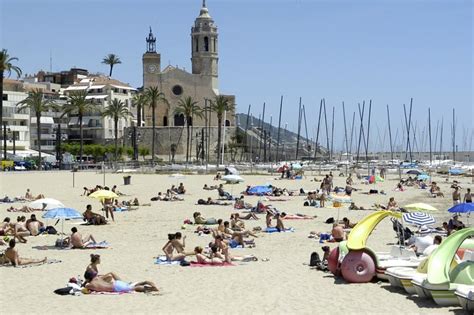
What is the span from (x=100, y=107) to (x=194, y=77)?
45.5 feet

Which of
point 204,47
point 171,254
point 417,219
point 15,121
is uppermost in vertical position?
point 204,47

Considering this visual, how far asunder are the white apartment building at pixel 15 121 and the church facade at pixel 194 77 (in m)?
19.0

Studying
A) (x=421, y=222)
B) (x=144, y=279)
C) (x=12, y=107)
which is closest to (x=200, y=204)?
(x=421, y=222)

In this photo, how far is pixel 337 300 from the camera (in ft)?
43.1

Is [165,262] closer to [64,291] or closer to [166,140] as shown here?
[64,291]

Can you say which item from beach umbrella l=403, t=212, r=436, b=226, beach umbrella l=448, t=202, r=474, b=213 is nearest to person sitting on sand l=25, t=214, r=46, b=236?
beach umbrella l=403, t=212, r=436, b=226

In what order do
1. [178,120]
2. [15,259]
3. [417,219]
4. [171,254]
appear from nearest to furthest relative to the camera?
[15,259]
[171,254]
[417,219]
[178,120]

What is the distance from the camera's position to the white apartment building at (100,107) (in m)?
104

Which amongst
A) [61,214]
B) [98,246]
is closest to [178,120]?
[61,214]

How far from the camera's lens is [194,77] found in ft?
347

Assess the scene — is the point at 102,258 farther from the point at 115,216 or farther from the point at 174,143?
the point at 174,143

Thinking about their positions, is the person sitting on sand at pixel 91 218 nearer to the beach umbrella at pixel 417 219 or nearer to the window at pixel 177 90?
the beach umbrella at pixel 417 219

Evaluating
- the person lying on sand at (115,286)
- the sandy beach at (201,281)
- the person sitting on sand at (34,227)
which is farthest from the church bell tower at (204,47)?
the person lying on sand at (115,286)

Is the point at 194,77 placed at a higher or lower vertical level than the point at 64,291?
higher
